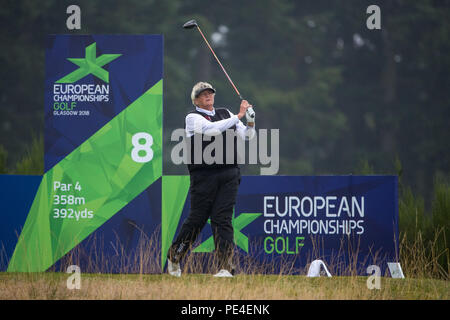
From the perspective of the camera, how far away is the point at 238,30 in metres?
28.6

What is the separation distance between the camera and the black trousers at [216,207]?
668cm

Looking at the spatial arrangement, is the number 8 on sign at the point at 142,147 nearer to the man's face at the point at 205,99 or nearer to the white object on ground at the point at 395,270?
the man's face at the point at 205,99

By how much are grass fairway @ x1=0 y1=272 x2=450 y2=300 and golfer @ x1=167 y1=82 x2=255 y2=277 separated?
0.95 ft

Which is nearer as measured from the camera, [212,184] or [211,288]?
[211,288]

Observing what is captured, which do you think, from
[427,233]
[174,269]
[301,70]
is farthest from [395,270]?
[301,70]

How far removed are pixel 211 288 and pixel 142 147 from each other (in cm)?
206

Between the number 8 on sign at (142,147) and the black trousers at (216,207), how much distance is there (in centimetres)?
79

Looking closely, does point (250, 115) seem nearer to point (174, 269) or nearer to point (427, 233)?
point (174, 269)

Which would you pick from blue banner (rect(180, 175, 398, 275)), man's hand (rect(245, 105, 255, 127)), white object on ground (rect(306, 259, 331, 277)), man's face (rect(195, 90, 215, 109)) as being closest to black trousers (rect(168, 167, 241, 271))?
man's hand (rect(245, 105, 255, 127))

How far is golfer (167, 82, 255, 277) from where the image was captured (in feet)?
21.8

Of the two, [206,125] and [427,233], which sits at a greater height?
[206,125]

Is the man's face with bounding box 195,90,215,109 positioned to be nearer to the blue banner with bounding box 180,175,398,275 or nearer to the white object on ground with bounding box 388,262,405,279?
the blue banner with bounding box 180,175,398,275

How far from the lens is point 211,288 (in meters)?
5.90
